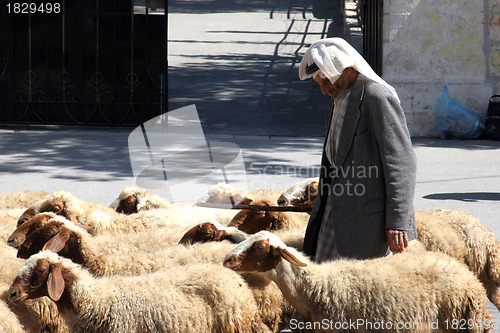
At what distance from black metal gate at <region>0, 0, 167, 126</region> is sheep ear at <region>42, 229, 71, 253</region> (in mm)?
→ 8077

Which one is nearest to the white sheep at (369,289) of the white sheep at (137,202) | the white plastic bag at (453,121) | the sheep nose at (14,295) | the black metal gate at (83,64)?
the sheep nose at (14,295)

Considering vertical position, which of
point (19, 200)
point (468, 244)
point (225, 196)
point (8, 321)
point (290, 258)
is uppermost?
point (290, 258)

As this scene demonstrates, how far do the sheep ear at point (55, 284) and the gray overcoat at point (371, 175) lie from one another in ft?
5.06

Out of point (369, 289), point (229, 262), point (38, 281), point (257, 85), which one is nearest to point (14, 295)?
point (38, 281)

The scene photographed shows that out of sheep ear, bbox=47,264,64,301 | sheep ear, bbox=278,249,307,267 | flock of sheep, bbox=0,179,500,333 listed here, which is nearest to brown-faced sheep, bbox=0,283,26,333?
flock of sheep, bbox=0,179,500,333

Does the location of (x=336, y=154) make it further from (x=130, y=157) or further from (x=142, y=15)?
(x=142, y=15)

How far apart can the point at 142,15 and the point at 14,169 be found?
3.91 m

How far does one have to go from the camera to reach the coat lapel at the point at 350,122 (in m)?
3.93

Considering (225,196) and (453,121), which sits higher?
(225,196)

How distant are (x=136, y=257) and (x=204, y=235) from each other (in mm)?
489

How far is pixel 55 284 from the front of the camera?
11.8 ft

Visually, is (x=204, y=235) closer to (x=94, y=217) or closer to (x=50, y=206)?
(x=94, y=217)

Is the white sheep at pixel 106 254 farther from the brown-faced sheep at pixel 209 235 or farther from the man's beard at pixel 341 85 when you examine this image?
the man's beard at pixel 341 85

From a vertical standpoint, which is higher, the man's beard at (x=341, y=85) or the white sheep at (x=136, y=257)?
the man's beard at (x=341, y=85)
